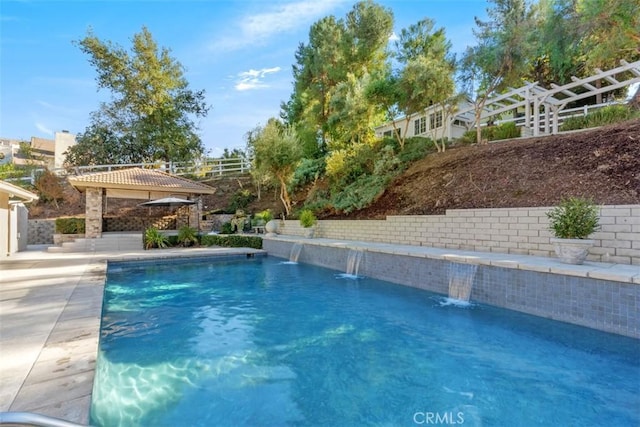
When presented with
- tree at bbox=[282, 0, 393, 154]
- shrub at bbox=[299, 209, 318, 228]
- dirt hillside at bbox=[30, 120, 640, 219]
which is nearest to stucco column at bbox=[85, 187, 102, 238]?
shrub at bbox=[299, 209, 318, 228]

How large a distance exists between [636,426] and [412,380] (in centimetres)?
172

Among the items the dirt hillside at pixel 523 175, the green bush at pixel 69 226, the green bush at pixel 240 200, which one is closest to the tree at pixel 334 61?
the green bush at pixel 240 200

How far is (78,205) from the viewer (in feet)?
63.0

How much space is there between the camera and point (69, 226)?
14.3m

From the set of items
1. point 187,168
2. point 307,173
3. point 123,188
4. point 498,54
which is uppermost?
point 498,54

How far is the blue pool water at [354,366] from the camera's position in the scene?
9.00 feet

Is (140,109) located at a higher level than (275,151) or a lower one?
higher

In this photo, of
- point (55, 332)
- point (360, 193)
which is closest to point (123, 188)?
point (360, 193)

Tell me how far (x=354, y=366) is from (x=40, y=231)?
766 inches

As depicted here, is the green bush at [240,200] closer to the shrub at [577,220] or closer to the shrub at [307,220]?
the shrub at [307,220]

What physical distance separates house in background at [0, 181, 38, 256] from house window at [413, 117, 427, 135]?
1819 cm

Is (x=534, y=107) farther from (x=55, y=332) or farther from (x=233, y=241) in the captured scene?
(x=55, y=332)

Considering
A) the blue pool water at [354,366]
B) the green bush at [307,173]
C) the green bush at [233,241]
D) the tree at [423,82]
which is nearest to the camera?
the blue pool water at [354,366]

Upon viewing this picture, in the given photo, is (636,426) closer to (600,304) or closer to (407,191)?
(600,304)
